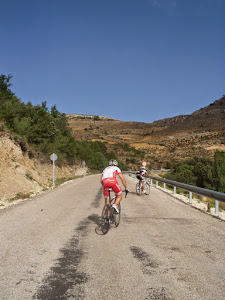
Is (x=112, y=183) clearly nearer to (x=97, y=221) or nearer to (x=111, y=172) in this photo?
(x=111, y=172)

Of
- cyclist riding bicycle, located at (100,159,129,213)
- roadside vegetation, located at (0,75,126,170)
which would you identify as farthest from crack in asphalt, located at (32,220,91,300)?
roadside vegetation, located at (0,75,126,170)

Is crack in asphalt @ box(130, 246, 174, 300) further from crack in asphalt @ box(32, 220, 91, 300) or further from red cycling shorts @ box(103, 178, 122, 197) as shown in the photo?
red cycling shorts @ box(103, 178, 122, 197)

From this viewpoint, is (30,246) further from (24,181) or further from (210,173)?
(210,173)

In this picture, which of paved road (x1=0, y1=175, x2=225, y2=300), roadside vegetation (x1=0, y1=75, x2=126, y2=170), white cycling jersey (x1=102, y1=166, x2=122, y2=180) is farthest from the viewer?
roadside vegetation (x1=0, y1=75, x2=126, y2=170)

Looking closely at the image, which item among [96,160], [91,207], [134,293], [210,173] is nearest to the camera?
[134,293]

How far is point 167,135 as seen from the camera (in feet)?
351

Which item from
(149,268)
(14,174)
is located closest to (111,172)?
(149,268)

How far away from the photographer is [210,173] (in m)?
30.3

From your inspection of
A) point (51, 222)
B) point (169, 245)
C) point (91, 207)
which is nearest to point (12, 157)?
point (91, 207)

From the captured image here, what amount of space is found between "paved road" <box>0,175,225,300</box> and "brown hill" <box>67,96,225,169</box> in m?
61.4

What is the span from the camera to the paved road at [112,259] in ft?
12.5

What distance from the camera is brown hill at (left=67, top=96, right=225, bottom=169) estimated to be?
7850 centimetres

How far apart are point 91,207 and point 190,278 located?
26.1 feet

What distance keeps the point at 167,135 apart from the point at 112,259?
342 ft
